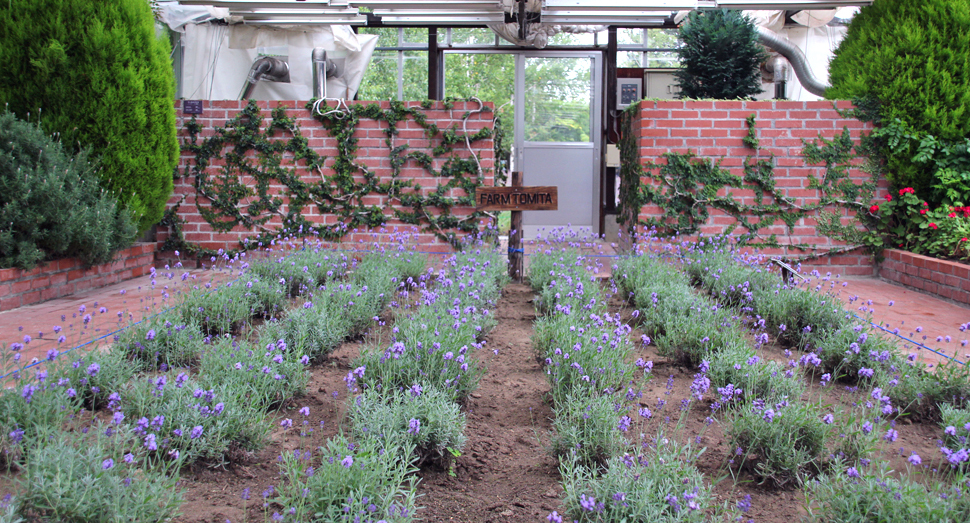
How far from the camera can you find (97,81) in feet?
17.2

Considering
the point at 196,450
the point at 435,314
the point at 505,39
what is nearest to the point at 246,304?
the point at 435,314

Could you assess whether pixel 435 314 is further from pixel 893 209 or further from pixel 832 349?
pixel 893 209

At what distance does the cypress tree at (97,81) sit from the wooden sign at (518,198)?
2.87m

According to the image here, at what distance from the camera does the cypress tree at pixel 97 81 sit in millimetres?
5051

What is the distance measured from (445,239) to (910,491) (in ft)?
17.4

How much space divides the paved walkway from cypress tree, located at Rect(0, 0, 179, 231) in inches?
40.1

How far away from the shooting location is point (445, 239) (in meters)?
6.75

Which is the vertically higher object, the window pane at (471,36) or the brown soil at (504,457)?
the window pane at (471,36)

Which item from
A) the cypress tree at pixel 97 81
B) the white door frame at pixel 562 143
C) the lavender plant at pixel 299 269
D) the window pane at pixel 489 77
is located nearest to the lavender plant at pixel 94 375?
the lavender plant at pixel 299 269

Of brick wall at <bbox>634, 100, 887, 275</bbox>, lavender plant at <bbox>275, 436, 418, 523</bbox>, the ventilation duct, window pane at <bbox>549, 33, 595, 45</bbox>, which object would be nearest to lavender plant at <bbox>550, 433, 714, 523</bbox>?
lavender plant at <bbox>275, 436, 418, 523</bbox>

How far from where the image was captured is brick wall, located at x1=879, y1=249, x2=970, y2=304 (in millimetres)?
4805

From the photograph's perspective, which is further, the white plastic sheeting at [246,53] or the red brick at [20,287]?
the white plastic sheeting at [246,53]

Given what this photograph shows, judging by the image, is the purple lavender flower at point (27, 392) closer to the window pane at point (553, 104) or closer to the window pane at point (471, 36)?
the window pane at point (553, 104)

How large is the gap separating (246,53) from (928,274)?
26.4 feet
